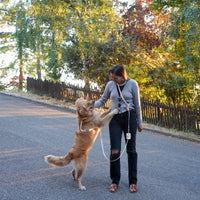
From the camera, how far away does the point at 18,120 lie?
1032 centimetres

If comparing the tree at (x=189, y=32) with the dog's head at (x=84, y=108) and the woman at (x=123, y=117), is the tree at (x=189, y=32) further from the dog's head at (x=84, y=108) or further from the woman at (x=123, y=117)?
the dog's head at (x=84, y=108)

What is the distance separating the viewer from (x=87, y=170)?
5.34 metres

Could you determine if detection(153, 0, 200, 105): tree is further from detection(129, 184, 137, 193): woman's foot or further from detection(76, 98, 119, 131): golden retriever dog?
detection(129, 184, 137, 193): woman's foot

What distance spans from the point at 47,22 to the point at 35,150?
11566 millimetres

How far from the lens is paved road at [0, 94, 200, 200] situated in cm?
425

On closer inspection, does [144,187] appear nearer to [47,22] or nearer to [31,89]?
[47,22]

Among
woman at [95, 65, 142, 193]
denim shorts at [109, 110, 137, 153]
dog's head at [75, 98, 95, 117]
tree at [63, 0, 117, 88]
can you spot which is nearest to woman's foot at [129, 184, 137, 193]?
woman at [95, 65, 142, 193]

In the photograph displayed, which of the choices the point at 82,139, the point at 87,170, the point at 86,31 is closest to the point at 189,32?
the point at 86,31

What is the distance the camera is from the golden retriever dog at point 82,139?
4285 millimetres

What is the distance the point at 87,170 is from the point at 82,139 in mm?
1261

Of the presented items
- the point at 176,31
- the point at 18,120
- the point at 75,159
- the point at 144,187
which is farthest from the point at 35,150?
the point at 176,31

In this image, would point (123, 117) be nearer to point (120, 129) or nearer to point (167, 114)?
point (120, 129)

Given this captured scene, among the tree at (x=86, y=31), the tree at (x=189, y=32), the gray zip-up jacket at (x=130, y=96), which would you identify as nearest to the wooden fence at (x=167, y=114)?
the tree at (x=86, y=31)

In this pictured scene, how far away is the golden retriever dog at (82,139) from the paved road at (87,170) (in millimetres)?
431
